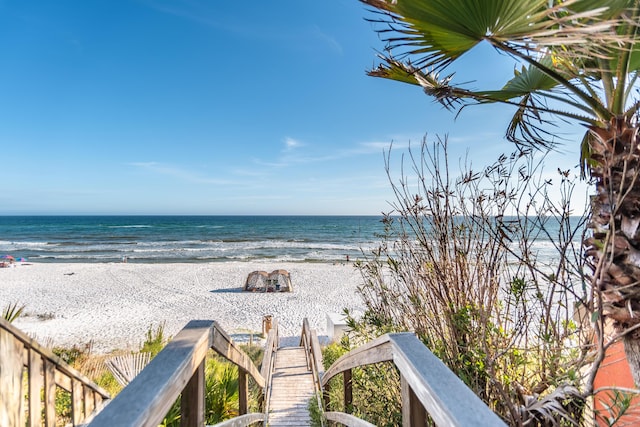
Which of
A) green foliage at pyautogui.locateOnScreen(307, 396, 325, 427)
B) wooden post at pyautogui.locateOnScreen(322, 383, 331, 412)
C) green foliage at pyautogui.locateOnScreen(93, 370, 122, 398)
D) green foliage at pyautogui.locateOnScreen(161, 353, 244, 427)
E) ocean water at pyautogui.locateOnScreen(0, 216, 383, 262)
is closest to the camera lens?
wooden post at pyautogui.locateOnScreen(322, 383, 331, 412)

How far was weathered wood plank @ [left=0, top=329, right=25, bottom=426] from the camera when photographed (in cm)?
167

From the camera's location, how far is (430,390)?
0.67m

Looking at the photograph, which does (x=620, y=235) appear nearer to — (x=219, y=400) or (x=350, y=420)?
(x=350, y=420)

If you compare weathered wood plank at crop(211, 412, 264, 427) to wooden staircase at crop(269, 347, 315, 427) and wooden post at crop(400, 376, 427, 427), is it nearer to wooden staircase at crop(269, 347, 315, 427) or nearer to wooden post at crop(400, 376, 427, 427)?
wooden post at crop(400, 376, 427, 427)

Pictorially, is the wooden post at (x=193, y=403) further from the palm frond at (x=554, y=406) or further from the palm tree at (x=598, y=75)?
the palm tree at (x=598, y=75)

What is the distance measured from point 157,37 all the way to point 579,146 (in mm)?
16198

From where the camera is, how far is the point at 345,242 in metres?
32.7

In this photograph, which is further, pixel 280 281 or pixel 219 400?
pixel 280 281

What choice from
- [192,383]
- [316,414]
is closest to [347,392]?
[316,414]

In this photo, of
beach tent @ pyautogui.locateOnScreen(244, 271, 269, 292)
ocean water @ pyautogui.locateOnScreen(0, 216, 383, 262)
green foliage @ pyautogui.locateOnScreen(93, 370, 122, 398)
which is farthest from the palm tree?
ocean water @ pyautogui.locateOnScreen(0, 216, 383, 262)

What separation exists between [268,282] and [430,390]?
51.0 ft

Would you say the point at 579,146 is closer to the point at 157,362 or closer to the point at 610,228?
the point at 610,228

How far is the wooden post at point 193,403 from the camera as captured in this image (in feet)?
3.38

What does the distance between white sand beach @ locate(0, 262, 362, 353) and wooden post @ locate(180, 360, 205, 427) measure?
864cm
